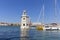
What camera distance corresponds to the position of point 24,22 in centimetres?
9362

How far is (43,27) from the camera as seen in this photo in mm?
79562

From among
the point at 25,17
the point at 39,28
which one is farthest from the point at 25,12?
the point at 39,28

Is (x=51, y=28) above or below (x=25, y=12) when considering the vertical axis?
below

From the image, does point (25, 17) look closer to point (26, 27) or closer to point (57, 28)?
point (26, 27)

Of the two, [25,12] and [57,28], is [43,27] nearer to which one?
[57,28]

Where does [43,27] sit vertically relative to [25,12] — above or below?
below

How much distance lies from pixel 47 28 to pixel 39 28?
3.56m

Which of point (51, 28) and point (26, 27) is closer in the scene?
point (51, 28)

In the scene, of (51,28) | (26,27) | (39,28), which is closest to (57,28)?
(51,28)

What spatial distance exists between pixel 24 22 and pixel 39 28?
15402 mm

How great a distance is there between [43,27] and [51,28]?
14.2ft

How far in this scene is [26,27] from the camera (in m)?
93.7

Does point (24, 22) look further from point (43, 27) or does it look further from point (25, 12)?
point (43, 27)

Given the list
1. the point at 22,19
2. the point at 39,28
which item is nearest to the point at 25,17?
the point at 22,19
